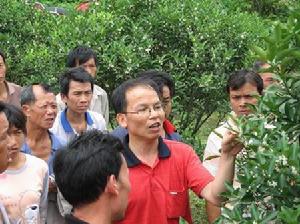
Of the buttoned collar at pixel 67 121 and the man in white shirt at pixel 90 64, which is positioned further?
the man in white shirt at pixel 90 64

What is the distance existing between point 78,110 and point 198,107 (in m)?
2.55

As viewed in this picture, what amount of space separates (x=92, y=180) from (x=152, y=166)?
0.96 meters

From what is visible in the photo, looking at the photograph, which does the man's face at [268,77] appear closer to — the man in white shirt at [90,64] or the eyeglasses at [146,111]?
the eyeglasses at [146,111]

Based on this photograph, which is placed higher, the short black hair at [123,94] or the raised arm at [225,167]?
the short black hair at [123,94]

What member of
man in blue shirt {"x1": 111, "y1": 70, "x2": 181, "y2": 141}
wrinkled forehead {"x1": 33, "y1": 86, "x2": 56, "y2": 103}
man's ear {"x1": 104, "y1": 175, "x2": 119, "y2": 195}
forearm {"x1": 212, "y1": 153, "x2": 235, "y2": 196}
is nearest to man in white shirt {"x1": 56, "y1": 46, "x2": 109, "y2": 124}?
man in blue shirt {"x1": 111, "y1": 70, "x2": 181, "y2": 141}

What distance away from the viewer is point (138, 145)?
11.3 feet

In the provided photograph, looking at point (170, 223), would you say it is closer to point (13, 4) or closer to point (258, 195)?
point (258, 195)

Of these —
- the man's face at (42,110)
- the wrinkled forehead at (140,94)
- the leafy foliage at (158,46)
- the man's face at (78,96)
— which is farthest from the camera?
the leafy foliage at (158,46)

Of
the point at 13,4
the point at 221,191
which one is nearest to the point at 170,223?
the point at 221,191

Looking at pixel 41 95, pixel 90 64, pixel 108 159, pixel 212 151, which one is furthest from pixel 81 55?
pixel 108 159

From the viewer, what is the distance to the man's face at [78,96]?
4941mm

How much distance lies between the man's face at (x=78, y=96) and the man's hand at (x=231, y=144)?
2226mm

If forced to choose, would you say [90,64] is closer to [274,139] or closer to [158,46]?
[158,46]

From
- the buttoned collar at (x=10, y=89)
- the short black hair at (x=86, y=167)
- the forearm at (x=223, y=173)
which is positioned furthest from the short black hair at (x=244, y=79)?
the buttoned collar at (x=10, y=89)
